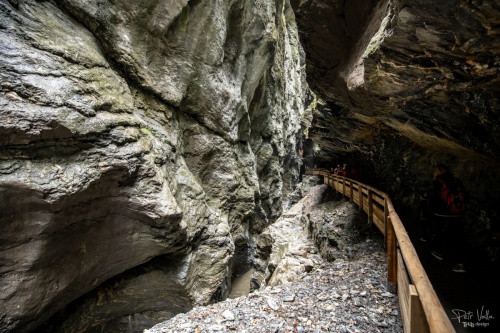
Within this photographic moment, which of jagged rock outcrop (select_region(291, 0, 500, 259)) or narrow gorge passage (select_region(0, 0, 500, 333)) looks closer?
jagged rock outcrop (select_region(291, 0, 500, 259))

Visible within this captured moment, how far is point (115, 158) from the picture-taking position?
7.47 meters

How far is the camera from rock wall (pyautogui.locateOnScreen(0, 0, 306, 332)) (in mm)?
6336

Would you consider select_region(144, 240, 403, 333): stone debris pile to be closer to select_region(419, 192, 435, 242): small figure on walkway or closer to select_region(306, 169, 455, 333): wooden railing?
select_region(306, 169, 455, 333): wooden railing

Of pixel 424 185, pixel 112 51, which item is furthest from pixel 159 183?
pixel 424 185

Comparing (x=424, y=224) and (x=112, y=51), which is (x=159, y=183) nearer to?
(x=112, y=51)

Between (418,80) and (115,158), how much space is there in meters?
8.13

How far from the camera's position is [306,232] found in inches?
659

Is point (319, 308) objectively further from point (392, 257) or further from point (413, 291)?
point (413, 291)

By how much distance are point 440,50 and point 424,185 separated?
7.57 metres

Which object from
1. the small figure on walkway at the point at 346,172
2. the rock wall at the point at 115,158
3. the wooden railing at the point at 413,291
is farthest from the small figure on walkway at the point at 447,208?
the small figure on walkway at the point at 346,172
